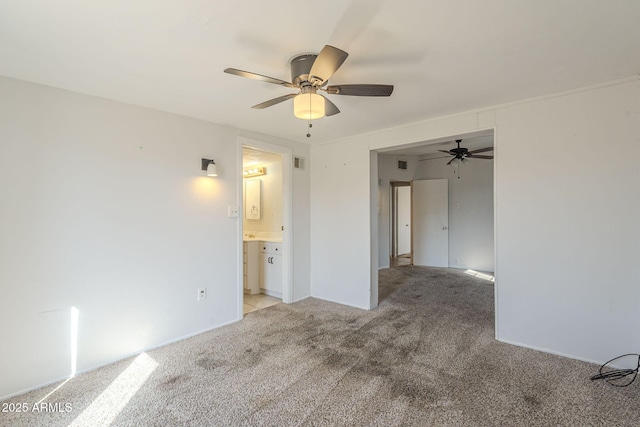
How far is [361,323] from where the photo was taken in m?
3.39

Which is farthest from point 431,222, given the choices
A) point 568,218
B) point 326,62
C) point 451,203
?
point 326,62

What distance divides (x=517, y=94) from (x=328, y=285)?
314cm

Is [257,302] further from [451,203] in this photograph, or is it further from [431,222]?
[451,203]

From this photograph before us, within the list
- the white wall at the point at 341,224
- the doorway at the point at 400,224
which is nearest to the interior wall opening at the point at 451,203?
the doorway at the point at 400,224

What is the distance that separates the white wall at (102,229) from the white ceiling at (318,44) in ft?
1.09

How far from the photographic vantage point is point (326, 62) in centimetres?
161

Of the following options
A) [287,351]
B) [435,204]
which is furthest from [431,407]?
[435,204]

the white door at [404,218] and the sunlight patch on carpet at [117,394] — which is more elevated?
the white door at [404,218]

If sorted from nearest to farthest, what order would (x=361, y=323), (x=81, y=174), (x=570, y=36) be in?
(x=570, y=36) → (x=81, y=174) → (x=361, y=323)

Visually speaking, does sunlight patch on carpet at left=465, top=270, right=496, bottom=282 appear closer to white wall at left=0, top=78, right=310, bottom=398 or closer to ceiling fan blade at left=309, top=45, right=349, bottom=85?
white wall at left=0, top=78, right=310, bottom=398

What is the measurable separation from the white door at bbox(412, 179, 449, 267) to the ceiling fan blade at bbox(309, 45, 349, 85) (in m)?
5.60

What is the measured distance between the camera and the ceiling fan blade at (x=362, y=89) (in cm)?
193

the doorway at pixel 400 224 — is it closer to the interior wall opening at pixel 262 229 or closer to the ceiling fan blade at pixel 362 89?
the interior wall opening at pixel 262 229

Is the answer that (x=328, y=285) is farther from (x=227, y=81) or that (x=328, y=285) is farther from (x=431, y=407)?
(x=227, y=81)
